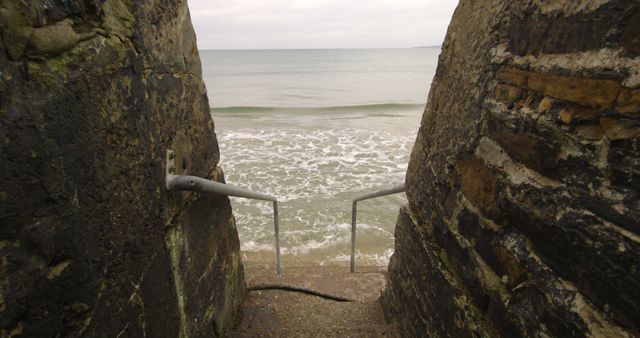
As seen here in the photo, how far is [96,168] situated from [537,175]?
1.51 m

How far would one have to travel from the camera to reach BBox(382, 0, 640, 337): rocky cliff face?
0.90 meters

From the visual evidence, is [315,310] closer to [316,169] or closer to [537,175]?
[537,175]

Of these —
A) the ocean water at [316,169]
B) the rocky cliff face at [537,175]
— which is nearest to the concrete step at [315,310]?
the rocky cliff face at [537,175]

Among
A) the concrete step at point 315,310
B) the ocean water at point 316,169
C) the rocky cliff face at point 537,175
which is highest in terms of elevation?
the rocky cliff face at point 537,175

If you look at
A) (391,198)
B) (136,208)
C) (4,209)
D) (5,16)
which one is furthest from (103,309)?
(391,198)

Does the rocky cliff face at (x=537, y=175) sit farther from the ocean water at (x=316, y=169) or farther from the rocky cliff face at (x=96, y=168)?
the ocean water at (x=316, y=169)

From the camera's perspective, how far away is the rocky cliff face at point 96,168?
Result: 96cm

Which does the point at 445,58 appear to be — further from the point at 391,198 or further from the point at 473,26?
the point at 391,198

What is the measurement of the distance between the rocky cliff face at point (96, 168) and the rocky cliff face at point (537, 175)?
140cm

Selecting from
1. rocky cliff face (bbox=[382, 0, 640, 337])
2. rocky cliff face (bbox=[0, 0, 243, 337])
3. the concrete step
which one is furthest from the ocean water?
rocky cliff face (bbox=[382, 0, 640, 337])

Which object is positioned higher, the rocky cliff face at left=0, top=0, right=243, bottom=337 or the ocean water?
the rocky cliff face at left=0, top=0, right=243, bottom=337

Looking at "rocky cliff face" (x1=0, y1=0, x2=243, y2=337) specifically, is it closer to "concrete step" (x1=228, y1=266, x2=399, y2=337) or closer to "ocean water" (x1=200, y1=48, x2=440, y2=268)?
"concrete step" (x1=228, y1=266, x2=399, y2=337)

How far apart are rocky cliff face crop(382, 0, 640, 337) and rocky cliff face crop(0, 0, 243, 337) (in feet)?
4.58

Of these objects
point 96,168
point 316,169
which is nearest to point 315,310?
point 96,168
